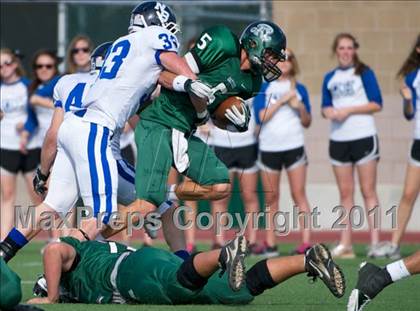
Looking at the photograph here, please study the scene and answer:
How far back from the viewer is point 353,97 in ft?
42.5

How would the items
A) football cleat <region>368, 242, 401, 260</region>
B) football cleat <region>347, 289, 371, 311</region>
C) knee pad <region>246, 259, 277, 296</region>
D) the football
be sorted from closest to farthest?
football cleat <region>347, 289, 371, 311</region>, knee pad <region>246, 259, 277, 296</region>, the football, football cleat <region>368, 242, 401, 260</region>

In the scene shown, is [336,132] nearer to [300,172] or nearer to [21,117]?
[300,172]

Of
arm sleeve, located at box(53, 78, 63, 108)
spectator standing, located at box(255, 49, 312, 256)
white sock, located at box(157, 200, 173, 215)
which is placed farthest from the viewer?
spectator standing, located at box(255, 49, 312, 256)

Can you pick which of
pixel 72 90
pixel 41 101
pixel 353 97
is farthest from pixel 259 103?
pixel 72 90

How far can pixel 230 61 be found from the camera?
9.06m

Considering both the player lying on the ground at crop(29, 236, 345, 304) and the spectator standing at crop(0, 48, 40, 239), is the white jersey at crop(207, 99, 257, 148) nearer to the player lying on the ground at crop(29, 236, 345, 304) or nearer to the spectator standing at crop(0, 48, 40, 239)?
the spectator standing at crop(0, 48, 40, 239)

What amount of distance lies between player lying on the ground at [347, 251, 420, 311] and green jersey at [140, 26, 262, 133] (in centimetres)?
228

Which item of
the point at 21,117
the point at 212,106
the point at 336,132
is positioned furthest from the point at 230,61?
the point at 21,117

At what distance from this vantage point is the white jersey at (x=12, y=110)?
536 inches

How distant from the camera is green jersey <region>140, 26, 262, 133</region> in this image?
8992mm

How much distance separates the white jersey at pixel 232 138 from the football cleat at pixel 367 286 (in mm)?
5984

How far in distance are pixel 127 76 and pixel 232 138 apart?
178 inches

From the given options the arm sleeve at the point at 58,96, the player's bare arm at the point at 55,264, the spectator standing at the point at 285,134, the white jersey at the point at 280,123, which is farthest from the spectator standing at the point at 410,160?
the player's bare arm at the point at 55,264

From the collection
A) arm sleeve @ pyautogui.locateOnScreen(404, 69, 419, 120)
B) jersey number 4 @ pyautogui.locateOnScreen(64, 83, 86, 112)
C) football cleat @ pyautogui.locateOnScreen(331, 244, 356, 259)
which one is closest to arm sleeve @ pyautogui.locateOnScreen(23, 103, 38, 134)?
football cleat @ pyautogui.locateOnScreen(331, 244, 356, 259)
